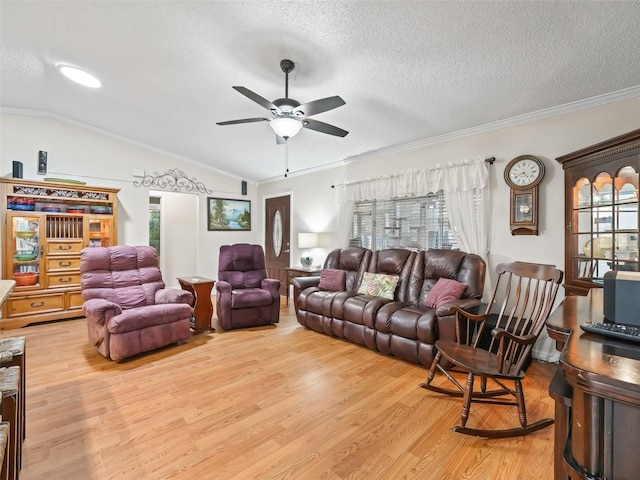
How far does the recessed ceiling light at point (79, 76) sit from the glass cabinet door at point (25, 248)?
1.93 metres

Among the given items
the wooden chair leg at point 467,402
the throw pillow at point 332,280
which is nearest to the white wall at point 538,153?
the throw pillow at point 332,280

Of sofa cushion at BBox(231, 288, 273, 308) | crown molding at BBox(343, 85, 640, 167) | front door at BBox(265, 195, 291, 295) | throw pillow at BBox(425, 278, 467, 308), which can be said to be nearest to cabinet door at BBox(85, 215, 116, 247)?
sofa cushion at BBox(231, 288, 273, 308)

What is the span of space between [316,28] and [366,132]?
1.78 metres

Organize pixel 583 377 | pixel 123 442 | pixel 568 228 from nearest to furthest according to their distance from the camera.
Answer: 1. pixel 583 377
2. pixel 123 442
3. pixel 568 228

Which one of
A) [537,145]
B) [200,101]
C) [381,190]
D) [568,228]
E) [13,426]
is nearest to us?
[13,426]

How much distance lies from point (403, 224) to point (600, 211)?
211cm

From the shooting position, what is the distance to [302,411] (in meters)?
2.12

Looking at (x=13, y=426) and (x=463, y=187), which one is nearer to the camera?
(x=13, y=426)

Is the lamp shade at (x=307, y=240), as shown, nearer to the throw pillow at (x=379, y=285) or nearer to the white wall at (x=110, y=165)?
the throw pillow at (x=379, y=285)

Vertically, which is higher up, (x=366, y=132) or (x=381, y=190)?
(x=366, y=132)

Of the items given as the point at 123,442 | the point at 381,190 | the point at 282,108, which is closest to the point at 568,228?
the point at 381,190

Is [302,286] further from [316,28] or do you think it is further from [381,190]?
[316,28]

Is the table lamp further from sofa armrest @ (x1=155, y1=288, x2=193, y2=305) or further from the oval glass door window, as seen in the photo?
sofa armrest @ (x1=155, y1=288, x2=193, y2=305)

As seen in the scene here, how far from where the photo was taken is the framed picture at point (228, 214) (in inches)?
239
